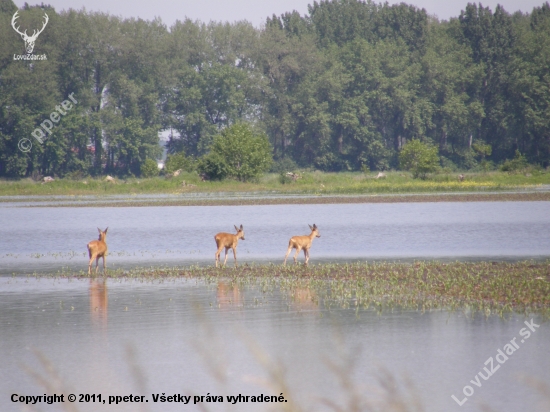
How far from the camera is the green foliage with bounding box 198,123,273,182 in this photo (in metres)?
62.2

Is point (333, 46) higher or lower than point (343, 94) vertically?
higher

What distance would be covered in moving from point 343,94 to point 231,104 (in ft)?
41.3

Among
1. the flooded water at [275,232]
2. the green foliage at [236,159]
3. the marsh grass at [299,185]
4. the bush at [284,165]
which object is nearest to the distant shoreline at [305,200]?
the flooded water at [275,232]

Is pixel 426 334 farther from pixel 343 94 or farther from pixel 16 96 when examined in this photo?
pixel 343 94

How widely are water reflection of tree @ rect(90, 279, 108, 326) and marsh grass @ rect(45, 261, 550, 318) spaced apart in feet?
3.29

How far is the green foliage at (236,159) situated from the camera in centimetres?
6219

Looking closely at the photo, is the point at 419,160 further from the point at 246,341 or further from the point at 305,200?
the point at 246,341

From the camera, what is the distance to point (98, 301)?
605 inches

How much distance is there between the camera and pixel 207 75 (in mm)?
87375

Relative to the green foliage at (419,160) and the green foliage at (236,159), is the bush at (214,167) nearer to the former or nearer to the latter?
the green foliage at (236,159)

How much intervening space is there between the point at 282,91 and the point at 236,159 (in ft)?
96.7

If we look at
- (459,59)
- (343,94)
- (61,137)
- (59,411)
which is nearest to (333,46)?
(343,94)

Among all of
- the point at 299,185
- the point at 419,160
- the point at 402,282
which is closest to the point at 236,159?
the point at 299,185

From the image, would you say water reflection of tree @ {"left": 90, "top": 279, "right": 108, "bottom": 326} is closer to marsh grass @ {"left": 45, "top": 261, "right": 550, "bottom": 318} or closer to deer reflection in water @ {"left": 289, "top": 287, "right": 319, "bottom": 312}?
marsh grass @ {"left": 45, "top": 261, "right": 550, "bottom": 318}
